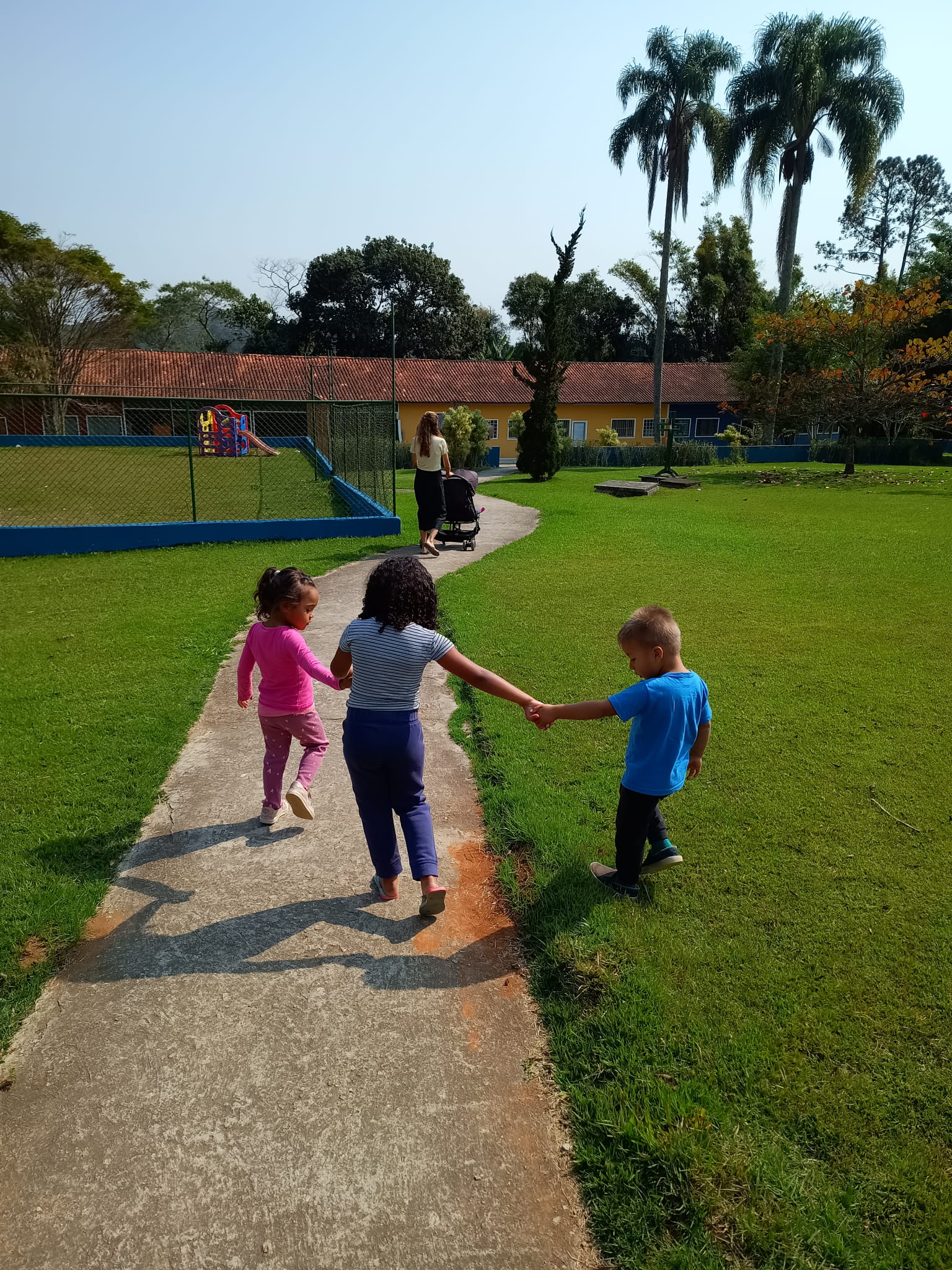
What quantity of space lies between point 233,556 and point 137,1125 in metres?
9.54

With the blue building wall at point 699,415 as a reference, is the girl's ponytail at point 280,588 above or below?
below

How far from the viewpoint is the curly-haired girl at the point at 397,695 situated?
123 inches

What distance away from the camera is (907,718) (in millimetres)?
5250

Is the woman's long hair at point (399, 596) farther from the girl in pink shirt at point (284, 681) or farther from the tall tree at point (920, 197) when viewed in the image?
the tall tree at point (920, 197)

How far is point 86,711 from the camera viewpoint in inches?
213

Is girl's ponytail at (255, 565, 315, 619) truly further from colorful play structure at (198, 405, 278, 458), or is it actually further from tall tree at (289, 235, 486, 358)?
tall tree at (289, 235, 486, 358)

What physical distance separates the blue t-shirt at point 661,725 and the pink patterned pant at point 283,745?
1631 millimetres

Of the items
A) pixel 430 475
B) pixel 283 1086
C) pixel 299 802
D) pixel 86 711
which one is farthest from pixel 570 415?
pixel 283 1086

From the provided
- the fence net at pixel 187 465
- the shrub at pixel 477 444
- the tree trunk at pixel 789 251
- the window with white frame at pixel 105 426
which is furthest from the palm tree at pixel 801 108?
the window with white frame at pixel 105 426

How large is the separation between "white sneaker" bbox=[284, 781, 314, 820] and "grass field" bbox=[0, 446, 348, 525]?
1004 centimetres

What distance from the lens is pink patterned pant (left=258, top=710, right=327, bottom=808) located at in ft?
13.3

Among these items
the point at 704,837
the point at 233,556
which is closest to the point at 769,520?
the point at 233,556

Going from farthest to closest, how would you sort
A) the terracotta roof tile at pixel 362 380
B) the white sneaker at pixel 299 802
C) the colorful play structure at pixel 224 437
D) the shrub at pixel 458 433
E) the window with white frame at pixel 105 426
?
1. the terracotta roof tile at pixel 362 380
2. the window with white frame at pixel 105 426
3. the shrub at pixel 458 433
4. the colorful play structure at pixel 224 437
5. the white sneaker at pixel 299 802

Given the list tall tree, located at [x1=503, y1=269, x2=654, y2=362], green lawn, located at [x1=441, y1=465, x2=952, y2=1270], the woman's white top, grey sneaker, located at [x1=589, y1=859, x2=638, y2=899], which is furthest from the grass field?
tall tree, located at [x1=503, y1=269, x2=654, y2=362]
